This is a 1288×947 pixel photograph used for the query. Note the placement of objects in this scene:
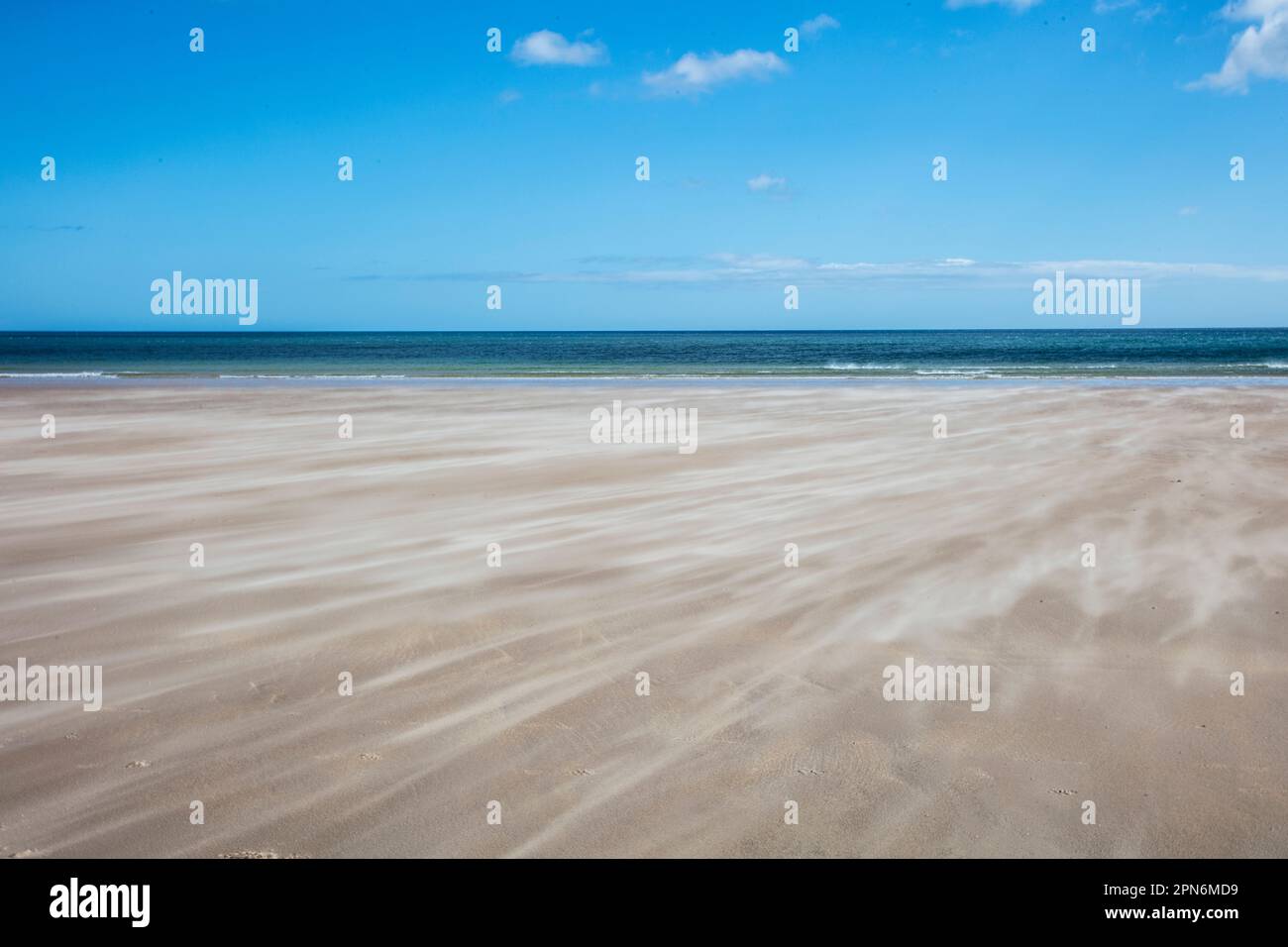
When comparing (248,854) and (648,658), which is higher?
(648,658)

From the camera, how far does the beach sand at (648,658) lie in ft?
12.5

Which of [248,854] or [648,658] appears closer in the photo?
[248,854]

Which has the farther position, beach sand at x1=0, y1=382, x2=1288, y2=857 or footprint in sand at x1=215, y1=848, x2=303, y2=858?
beach sand at x1=0, y1=382, x2=1288, y2=857

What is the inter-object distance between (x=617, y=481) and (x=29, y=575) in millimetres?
6325

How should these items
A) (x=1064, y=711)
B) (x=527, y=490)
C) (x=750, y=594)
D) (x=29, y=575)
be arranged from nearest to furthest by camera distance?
(x=1064, y=711)
(x=750, y=594)
(x=29, y=575)
(x=527, y=490)

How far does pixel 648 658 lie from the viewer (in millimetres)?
5535

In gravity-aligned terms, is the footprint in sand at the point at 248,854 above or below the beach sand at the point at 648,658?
below

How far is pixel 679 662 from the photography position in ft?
17.9

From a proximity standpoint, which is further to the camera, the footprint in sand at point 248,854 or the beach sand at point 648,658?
the beach sand at point 648,658

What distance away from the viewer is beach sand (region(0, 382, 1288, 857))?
12.5ft

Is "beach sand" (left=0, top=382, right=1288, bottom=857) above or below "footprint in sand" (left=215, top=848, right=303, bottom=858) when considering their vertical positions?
above
